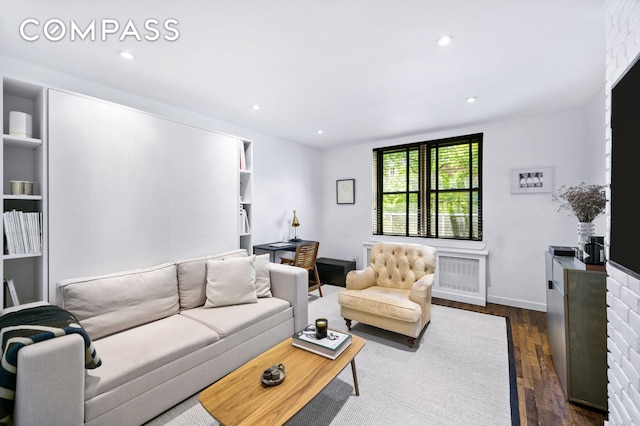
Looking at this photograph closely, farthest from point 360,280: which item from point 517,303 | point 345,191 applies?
point 345,191

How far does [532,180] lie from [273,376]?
3.91 metres

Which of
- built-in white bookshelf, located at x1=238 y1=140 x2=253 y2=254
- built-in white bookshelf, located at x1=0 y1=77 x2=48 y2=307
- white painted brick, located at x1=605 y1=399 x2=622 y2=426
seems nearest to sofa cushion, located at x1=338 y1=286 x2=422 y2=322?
white painted brick, located at x1=605 y1=399 x2=622 y2=426

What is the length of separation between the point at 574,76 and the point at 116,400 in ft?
13.8

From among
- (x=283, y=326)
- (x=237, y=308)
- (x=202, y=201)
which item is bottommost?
(x=283, y=326)

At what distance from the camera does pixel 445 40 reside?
1.92 meters

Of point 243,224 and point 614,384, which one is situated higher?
point 243,224

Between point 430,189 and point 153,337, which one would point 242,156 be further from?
point 430,189

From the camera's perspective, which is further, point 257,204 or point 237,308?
point 257,204

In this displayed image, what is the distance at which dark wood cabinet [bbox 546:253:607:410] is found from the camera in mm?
1751

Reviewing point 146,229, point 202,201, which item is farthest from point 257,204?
point 146,229

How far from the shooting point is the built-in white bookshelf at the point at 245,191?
10.8ft

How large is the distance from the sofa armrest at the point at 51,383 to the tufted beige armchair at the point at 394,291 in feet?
6.97

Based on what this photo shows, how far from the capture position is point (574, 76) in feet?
8.09

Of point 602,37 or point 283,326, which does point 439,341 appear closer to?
point 283,326
